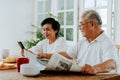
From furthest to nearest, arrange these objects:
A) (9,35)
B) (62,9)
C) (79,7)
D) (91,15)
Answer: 1. (9,35)
2. (62,9)
3. (79,7)
4. (91,15)

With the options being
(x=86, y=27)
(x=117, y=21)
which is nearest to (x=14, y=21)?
(x=117, y=21)

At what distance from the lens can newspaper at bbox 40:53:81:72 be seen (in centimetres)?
148

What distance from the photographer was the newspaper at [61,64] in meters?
1.48

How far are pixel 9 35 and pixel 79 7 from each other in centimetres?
182

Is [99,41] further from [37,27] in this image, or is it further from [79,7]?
[37,27]

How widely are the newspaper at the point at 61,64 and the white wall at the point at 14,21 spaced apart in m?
3.55

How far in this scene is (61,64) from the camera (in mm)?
1503

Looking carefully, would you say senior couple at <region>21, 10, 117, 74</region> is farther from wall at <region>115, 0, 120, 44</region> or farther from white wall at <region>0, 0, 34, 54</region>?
white wall at <region>0, 0, 34, 54</region>

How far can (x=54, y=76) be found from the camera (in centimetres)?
151

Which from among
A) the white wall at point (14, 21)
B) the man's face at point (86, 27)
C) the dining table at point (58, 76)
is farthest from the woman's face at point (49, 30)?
the white wall at point (14, 21)

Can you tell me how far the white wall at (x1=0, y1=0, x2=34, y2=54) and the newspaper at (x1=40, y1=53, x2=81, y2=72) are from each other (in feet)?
11.7

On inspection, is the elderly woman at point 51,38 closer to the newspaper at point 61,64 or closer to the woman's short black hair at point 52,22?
the woman's short black hair at point 52,22

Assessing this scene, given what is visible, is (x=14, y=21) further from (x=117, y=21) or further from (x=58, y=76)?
(x=58, y=76)

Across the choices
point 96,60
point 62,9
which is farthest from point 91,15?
point 62,9
